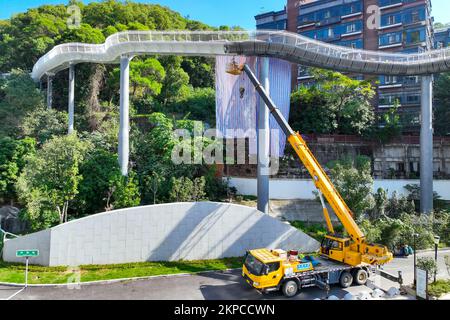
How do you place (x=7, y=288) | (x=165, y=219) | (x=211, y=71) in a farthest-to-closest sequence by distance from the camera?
(x=211, y=71), (x=165, y=219), (x=7, y=288)

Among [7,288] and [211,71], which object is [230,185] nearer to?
[7,288]

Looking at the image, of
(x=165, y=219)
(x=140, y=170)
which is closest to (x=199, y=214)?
(x=165, y=219)

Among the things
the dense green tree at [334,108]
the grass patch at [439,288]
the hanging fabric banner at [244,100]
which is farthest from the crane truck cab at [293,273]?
the dense green tree at [334,108]

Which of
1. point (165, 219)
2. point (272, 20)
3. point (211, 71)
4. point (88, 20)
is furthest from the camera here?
point (272, 20)

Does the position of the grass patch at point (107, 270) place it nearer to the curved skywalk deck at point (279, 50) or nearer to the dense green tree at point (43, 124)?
the curved skywalk deck at point (279, 50)

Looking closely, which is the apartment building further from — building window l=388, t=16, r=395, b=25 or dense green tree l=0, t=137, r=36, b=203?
A: dense green tree l=0, t=137, r=36, b=203

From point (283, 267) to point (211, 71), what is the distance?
114 ft

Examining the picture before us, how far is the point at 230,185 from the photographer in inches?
1046

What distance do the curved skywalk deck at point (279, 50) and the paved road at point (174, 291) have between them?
591 inches

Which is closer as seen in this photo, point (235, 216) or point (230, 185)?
point (235, 216)

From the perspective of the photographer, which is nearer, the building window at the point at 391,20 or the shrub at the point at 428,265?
the shrub at the point at 428,265

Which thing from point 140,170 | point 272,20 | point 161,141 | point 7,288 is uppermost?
point 272,20

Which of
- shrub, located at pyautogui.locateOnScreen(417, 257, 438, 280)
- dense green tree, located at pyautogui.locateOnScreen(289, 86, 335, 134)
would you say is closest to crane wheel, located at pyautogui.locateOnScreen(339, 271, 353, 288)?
shrub, located at pyautogui.locateOnScreen(417, 257, 438, 280)

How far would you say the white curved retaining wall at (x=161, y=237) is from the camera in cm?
1578
